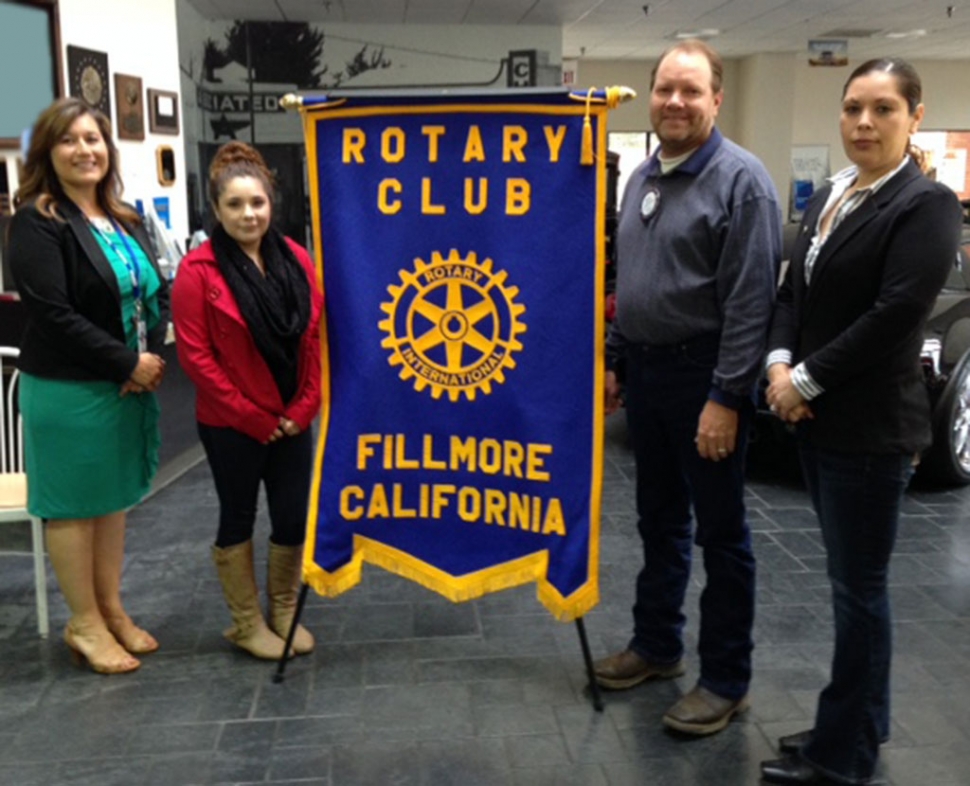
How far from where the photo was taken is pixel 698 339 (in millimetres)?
2281

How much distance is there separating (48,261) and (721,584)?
1.86m

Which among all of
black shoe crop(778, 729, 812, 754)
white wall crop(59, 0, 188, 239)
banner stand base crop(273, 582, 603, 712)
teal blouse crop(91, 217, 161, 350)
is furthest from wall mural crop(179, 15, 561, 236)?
black shoe crop(778, 729, 812, 754)

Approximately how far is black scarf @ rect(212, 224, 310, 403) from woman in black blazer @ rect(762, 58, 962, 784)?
1245 mm

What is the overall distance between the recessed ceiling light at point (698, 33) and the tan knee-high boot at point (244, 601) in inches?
395

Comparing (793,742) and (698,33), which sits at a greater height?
(698,33)

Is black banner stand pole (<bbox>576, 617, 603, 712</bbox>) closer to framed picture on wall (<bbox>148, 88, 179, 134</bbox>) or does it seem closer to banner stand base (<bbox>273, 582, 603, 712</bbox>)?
banner stand base (<bbox>273, 582, 603, 712</bbox>)

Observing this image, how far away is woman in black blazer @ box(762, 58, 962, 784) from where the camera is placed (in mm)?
1907

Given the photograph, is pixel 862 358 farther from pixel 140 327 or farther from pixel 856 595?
pixel 140 327

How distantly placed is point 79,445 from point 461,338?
43.2 inches

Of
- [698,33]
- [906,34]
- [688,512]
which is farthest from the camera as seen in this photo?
[906,34]

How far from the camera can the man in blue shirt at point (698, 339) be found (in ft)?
7.16

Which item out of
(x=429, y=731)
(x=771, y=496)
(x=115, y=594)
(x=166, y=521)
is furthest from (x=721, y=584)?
(x=166, y=521)

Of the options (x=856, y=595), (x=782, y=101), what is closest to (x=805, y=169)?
(x=782, y=101)

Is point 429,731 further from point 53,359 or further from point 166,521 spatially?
point 166,521
